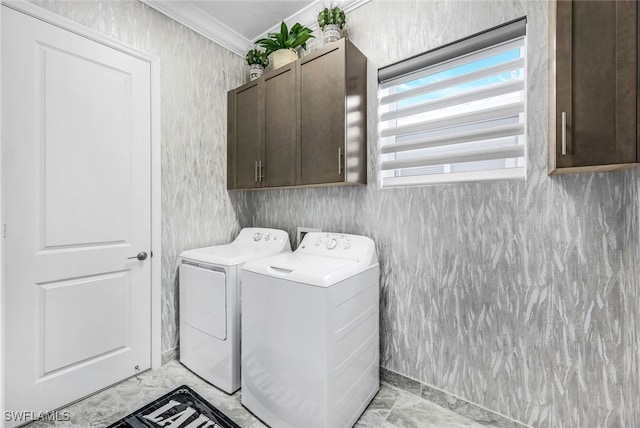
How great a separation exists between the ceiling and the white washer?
1.77 metres

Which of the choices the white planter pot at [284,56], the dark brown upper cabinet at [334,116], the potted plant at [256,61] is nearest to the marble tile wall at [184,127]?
the potted plant at [256,61]

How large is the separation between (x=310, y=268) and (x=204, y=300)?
915 millimetres

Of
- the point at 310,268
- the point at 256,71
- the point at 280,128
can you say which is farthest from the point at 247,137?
the point at 310,268

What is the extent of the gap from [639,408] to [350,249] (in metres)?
1.41

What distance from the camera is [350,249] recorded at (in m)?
1.91

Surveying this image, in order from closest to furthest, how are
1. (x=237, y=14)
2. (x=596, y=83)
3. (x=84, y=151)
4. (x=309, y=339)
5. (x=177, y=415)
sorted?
(x=596, y=83) → (x=309, y=339) → (x=177, y=415) → (x=84, y=151) → (x=237, y=14)

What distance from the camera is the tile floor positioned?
1.62m

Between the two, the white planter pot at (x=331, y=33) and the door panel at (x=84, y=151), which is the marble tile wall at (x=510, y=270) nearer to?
the white planter pot at (x=331, y=33)

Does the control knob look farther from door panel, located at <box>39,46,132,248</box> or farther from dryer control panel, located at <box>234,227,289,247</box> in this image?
door panel, located at <box>39,46,132,248</box>

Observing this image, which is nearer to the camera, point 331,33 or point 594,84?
point 594,84

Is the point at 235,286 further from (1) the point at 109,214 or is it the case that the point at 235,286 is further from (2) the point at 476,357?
(2) the point at 476,357

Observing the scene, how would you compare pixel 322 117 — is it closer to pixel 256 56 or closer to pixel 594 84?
pixel 256 56

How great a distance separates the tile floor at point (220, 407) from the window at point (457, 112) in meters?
1.36

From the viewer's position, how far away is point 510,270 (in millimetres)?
1547
